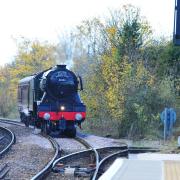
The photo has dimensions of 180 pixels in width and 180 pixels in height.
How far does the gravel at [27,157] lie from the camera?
43.1 ft

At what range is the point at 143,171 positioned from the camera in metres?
9.95

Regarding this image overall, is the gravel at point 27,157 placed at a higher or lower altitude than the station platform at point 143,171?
lower

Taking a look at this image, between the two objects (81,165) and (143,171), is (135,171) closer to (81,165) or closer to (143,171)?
(143,171)

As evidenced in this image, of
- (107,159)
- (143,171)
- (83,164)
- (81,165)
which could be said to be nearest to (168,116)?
(107,159)

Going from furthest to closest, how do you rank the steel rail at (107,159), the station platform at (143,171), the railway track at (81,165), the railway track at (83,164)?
the railway track at (83,164) < the railway track at (81,165) < the steel rail at (107,159) < the station platform at (143,171)

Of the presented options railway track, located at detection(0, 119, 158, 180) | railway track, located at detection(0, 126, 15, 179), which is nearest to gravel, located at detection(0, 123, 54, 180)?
railway track, located at detection(0, 126, 15, 179)

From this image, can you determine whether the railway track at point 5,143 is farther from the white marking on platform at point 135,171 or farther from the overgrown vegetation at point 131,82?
the overgrown vegetation at point 131,82

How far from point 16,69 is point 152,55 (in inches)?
1272

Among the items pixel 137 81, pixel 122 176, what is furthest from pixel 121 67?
pixel 122 176

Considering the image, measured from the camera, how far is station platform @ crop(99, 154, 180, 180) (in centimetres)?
907

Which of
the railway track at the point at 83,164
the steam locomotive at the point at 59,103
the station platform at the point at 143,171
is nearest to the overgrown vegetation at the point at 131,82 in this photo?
the steam locomotive at the point at 59,103

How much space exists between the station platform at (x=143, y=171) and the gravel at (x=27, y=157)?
9.19 ft

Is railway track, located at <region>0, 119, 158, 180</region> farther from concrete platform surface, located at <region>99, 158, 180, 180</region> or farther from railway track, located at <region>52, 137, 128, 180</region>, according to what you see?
concrete platform surface, located at <region>99, 158, 180, 180</region>

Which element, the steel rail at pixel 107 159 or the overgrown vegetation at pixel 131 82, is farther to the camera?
the overgrown vegetation at pixel 131 82
